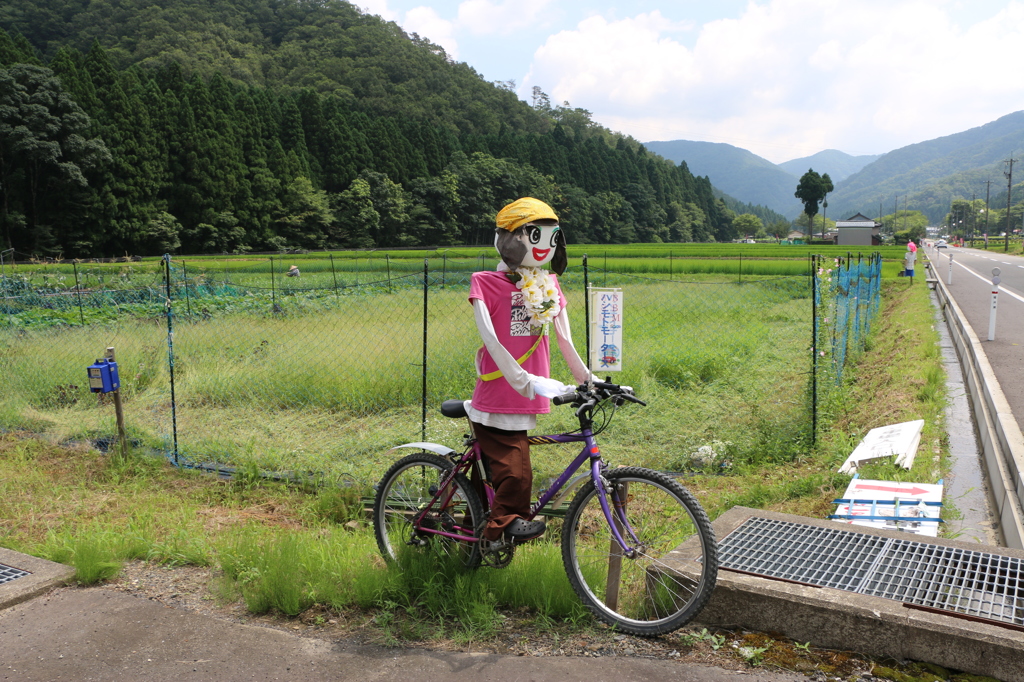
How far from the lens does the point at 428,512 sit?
3473 mm

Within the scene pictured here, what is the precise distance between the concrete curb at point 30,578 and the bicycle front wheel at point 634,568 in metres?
2.59

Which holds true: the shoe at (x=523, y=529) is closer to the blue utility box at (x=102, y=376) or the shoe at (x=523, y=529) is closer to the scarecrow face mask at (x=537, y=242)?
the scarecrow face mask at (x=537, y=242)

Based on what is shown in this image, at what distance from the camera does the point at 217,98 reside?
2083 inches

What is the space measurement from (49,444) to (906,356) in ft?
33.5

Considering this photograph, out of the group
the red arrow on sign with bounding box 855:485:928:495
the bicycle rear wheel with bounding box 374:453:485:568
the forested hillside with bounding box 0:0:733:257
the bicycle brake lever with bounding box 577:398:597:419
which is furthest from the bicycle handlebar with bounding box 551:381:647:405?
the forested hillside with bounding box 0:0:733:257

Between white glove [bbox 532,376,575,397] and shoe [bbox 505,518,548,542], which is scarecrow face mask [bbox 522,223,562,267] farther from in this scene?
shoe [bbox 505,518,548,542]

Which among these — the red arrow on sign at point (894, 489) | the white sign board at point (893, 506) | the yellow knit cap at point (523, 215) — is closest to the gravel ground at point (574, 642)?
the white sign board at point (893, 506)

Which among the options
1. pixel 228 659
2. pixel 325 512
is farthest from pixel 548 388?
pixel 325 512

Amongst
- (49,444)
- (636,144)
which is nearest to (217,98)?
(49,444)

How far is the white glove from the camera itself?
9.45ft

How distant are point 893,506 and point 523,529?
2.54 meters

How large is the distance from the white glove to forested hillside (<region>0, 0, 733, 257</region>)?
46.0 m

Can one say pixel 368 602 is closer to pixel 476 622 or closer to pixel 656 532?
pixel 476 622

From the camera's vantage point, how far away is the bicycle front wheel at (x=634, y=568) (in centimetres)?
278
